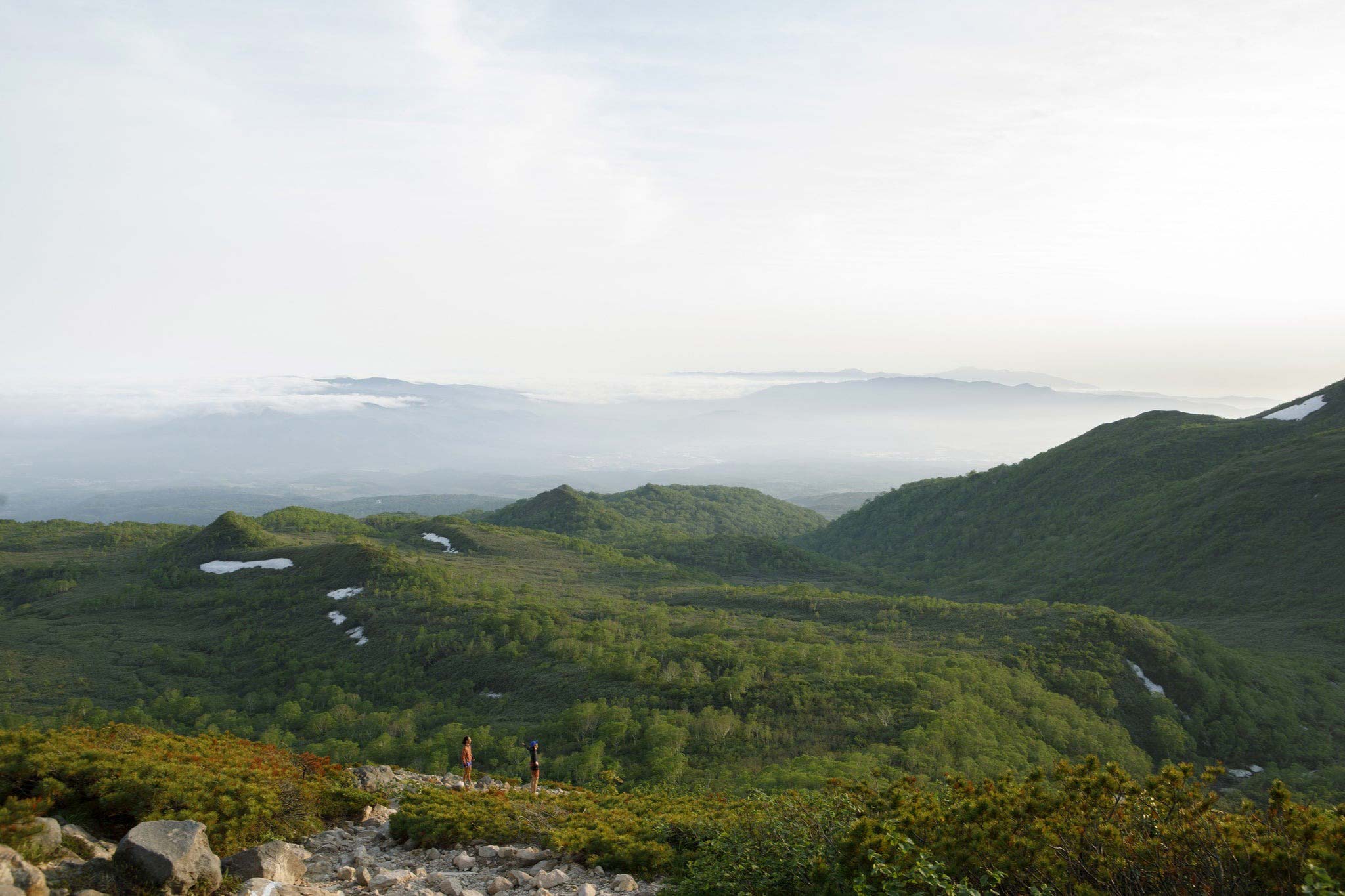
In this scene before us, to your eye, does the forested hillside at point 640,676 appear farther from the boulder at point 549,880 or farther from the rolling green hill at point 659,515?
the rolling green hill at point 659,515

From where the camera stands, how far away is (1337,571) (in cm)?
5209

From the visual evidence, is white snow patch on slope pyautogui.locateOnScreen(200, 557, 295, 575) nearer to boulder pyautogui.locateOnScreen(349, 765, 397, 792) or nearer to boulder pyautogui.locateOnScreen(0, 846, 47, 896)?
boulder pyautogui.locateOnScreen(349, 765, 397, 792)

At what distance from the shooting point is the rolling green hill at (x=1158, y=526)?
5525 cm

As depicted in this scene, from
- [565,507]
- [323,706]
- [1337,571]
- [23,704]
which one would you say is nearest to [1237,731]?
[1337,571]

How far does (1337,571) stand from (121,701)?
265 ft

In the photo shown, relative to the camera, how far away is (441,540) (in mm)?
81750

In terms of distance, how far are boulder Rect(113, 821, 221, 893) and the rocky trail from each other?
10 millimetres

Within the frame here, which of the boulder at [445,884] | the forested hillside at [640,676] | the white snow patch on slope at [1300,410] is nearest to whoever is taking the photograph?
the boulder at [445,884]

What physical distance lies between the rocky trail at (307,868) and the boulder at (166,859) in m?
0.01

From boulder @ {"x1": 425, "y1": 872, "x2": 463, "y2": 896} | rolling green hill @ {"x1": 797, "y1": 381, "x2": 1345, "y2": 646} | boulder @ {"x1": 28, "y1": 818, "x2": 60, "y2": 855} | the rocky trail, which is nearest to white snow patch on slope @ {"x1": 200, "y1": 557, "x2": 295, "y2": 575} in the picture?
the rocky trail

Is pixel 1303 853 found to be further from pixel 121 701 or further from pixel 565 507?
pixel 565 507

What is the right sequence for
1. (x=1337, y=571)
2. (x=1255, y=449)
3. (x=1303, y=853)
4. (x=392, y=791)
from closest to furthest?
(x=1303, y=853), (x=392, y=791), (x=1337, y=571), (x=1255, y=449)

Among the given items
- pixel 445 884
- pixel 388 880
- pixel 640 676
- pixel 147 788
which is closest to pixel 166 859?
pixel 147 788

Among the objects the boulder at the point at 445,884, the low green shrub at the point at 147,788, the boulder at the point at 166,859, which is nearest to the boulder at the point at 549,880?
the boulder at the point at 445,884
